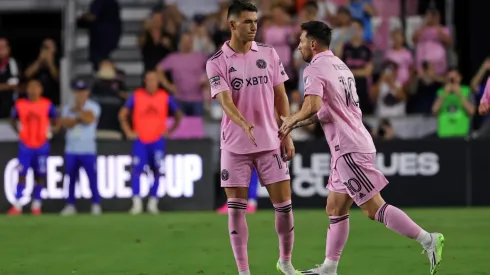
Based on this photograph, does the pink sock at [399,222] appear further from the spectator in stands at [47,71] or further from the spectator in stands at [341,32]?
the spectator in stands at [47,71]

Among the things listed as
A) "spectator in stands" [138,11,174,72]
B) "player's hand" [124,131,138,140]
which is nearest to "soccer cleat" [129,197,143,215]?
"player's hand" [124,131,138,140]

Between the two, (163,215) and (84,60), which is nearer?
(163,215)

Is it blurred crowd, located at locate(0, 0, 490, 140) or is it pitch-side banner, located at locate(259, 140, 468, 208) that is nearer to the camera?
pitch-side banner, located at locate(259, 140, 468, 208)

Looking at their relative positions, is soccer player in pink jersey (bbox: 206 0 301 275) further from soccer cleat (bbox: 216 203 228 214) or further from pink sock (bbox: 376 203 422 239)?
soccer cleat (bbox: 216 203 228 214)

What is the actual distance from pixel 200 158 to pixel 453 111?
14.6ft

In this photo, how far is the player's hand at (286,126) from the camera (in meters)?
8.81

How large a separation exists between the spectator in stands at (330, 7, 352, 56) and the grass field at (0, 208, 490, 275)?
383 cm

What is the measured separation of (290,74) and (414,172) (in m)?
3.04

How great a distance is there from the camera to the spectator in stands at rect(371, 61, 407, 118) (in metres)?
20.0

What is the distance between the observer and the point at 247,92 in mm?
9172

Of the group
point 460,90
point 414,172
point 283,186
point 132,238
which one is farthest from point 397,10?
point 283,186

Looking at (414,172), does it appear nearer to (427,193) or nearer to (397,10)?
(427,193)

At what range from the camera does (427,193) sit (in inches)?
722

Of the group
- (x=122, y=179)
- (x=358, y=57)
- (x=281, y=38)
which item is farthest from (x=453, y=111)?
(x=122, y=179)
